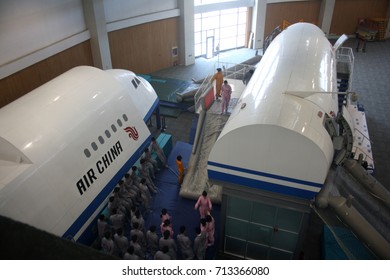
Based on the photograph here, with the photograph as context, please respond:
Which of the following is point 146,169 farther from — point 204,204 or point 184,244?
point 184,244

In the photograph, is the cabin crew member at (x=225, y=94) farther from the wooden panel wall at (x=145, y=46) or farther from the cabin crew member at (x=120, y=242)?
the wooden panel wall at (x=145, y=46)

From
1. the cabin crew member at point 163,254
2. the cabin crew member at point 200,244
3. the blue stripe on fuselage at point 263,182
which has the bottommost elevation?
the cabin crew member at point 200,244

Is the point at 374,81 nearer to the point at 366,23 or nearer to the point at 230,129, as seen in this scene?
the point at 366,23

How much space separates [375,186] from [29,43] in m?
15.6

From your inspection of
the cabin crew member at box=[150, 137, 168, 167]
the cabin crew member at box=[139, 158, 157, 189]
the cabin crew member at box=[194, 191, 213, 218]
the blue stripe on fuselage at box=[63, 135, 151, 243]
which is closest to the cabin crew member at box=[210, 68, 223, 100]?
the cabin crew member at box=[150, 137, 168, 167]

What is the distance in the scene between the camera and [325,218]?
331 inches

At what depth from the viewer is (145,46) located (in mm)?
23781

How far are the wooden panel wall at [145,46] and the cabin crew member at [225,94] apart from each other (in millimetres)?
11990

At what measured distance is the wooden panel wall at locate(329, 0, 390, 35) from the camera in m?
30.1

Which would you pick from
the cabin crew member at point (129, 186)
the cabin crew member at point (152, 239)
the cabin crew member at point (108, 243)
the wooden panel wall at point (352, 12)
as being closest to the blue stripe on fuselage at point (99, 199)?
the cabin crew member at point (129, 186)

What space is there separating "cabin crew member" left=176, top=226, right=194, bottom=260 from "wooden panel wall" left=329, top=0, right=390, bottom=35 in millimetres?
28240

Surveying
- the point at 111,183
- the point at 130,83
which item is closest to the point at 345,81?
the point at 130,83

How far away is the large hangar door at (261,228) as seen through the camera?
9.09 metres

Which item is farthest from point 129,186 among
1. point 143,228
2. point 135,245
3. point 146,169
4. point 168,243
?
point 168,243
